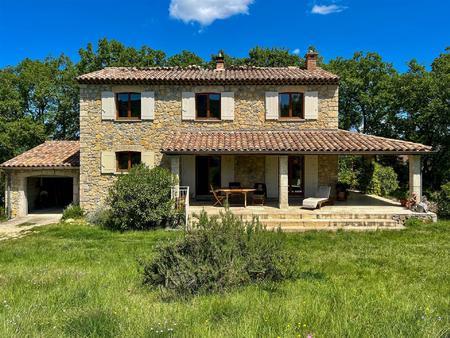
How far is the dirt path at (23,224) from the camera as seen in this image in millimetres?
11875

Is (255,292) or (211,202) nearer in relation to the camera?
(255,292)

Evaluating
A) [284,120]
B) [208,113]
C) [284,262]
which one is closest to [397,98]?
[284,120]

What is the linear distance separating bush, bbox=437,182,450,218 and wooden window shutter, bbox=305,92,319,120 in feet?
19.7

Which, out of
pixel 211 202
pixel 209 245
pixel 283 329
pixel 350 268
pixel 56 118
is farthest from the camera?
pixel 56 118

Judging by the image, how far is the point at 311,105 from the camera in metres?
14.9

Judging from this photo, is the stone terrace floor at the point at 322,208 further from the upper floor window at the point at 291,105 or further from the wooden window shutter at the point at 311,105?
the upper floor window at the point at 291,105

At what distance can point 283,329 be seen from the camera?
3.63 meters

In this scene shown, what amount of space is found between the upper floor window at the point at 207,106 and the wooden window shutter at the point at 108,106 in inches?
153

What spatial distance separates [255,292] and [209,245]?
1150mm

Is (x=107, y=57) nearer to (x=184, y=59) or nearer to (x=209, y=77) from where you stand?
(x=184, y=59)

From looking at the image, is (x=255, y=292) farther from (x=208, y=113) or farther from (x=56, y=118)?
(x=56, y=118)

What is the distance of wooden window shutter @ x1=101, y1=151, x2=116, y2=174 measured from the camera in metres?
14.7

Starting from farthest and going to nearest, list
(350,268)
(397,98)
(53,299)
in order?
(397,98)
(350,268)
(53,299)

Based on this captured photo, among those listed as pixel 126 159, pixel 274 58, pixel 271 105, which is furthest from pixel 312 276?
pixel 274 58
